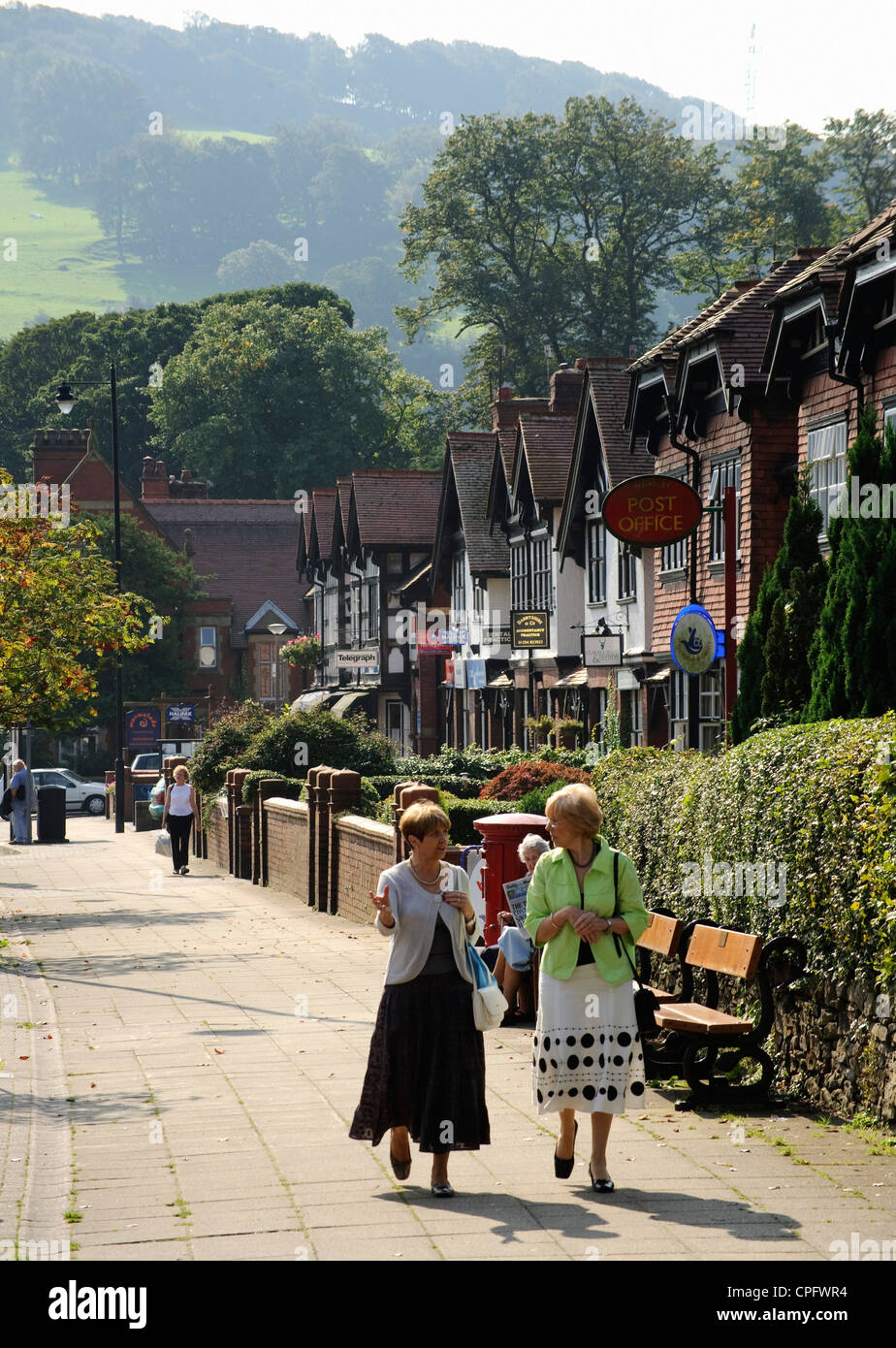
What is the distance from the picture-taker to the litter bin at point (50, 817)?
124 feet

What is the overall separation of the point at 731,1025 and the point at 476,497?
3808 centimetres

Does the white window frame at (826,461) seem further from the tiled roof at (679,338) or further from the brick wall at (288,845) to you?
the brick wall at (288,845)

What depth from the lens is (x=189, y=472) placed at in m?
85.1

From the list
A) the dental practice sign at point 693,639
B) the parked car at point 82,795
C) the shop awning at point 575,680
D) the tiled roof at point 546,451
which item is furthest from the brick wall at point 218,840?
the parked car at point 82,795

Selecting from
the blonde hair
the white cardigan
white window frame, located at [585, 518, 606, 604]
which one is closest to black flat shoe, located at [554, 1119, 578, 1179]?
the white cardigan

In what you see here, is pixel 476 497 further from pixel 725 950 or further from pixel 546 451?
pixel 725 950

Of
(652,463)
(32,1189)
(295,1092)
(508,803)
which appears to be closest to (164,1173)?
(32,1189)

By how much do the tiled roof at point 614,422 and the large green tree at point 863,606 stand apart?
18982 millimetres

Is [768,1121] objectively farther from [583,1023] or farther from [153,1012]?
[153,1012]

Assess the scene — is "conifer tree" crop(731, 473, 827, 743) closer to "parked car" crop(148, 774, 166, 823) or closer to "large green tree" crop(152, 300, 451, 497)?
"parked car" crop(148, 774, 166, 823)

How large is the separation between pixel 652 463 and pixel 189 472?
5450cm

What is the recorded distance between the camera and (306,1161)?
8.02 meters

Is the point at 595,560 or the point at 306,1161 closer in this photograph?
the point at 306,1161


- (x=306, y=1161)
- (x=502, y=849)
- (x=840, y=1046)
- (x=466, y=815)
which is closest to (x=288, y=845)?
(x=466, y=815)
